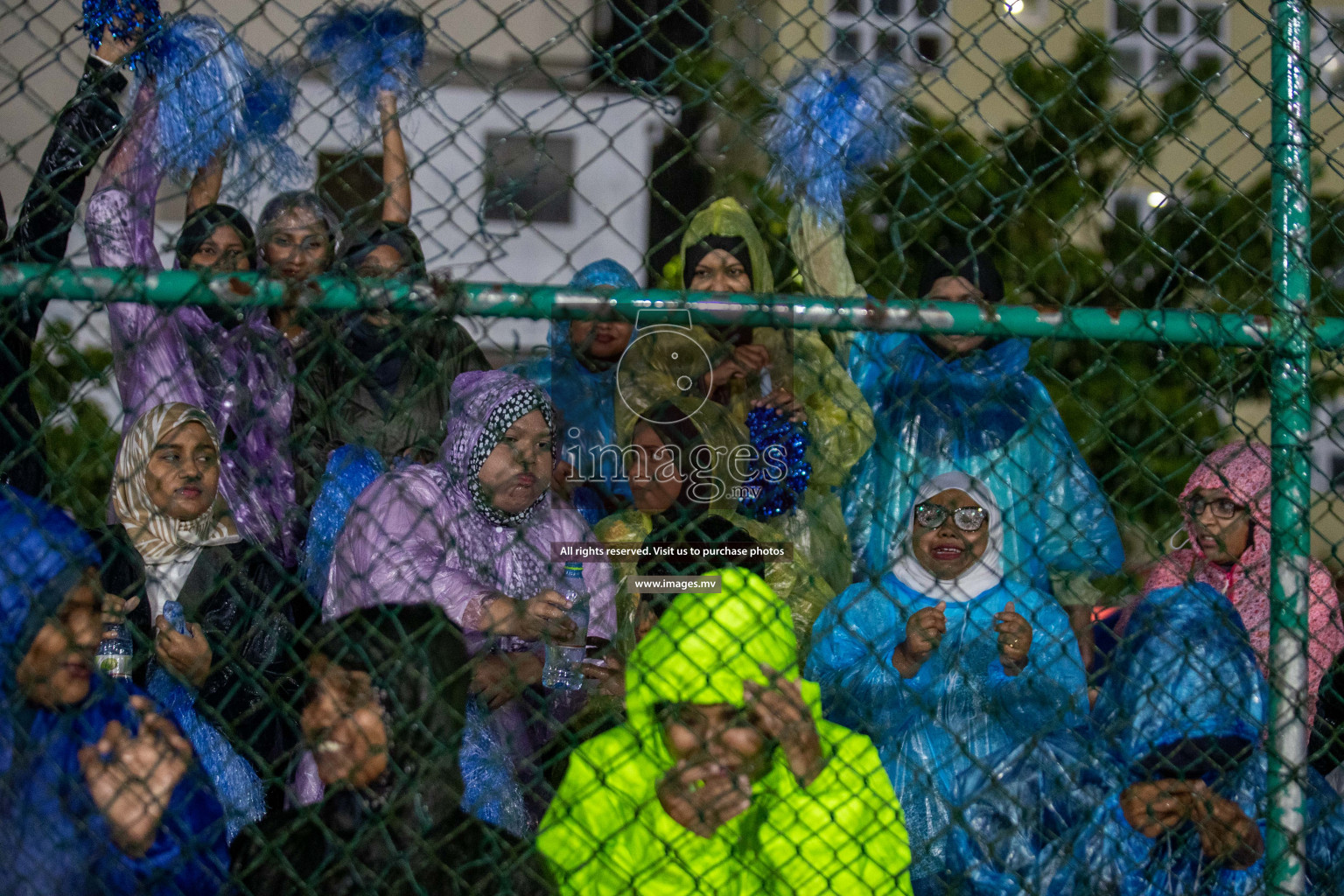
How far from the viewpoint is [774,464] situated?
2916mm

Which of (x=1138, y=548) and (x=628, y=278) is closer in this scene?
(x=628, y=278)

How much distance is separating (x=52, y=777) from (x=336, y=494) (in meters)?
0.93

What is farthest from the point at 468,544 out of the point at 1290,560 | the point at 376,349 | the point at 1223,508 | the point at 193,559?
the point at 1223,508

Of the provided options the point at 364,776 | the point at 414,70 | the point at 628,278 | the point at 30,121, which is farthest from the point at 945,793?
the point at 30,121

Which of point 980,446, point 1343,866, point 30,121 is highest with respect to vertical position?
point 30,121

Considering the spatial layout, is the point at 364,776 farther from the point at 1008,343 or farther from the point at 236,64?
the point at 1008,343

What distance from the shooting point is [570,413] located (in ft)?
10.4

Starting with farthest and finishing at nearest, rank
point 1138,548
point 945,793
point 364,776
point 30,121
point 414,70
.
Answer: point 30,121, point 1138,548, point 414,70, point 945,793, point 364,776

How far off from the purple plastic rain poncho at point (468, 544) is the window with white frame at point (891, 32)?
41.3 inches

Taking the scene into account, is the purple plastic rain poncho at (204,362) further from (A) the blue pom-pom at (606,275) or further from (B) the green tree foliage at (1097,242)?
(B) the green tree foliage at (1097,242)

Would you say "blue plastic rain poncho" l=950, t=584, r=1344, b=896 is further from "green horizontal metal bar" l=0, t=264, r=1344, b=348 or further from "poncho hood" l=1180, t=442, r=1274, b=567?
"green horizontal metal bar" l=0, t=264, r=1344, b=348

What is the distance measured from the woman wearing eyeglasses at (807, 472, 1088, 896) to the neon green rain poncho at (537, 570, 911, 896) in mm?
117

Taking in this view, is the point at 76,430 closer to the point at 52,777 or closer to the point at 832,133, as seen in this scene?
the point at 52,777

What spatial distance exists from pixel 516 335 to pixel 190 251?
112cm
